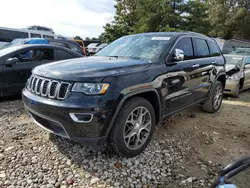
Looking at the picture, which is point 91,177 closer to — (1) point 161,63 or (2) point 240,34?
(1) point 161,63

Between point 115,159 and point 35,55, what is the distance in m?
3.96

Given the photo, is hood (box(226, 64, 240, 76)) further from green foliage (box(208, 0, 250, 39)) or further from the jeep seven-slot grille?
green foliage (box(208, 0, 250, 39))

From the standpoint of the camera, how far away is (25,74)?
5.25 meters

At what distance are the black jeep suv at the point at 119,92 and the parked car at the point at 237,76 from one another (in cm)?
376

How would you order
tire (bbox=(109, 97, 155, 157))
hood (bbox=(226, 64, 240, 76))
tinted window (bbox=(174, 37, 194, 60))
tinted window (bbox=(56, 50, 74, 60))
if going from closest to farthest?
tire (bbox=(109, 97, 155, 157)) < tinted window (bbox=(174, 37, 194, 60)) < tinted window (bbox=(56, 50, 74, 60)) < hood (bbox=(226, 64, 240, 76))

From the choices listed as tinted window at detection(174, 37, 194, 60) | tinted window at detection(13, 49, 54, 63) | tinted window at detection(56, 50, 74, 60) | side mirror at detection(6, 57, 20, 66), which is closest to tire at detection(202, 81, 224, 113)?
tinted window at detection(174, 37, 194, 60)

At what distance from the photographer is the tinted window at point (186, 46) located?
12.3ft

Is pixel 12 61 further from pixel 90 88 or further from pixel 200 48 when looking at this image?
pixel 200 48

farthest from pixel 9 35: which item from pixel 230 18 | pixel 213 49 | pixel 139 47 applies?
pixel 230 18

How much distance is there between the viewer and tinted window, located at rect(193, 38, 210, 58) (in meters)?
4.26

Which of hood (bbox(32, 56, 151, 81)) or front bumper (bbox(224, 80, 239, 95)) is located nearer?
hood (bbox(32, 56, 151, 81))

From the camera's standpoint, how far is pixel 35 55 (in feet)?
18.5

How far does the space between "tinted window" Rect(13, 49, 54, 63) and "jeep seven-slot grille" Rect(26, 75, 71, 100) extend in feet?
9.21

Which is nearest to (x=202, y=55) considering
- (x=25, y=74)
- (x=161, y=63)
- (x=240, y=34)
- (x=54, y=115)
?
(x=161, y=63)
